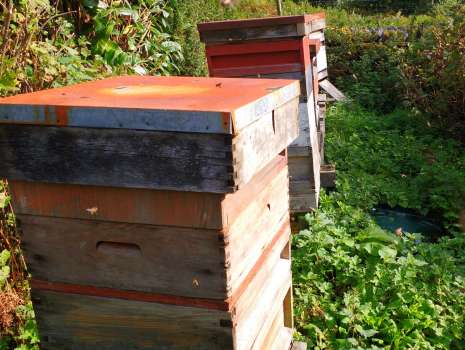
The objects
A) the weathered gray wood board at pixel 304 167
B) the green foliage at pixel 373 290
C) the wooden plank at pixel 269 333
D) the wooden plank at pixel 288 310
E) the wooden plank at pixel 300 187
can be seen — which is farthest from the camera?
the wooden plank at pixel 300 187

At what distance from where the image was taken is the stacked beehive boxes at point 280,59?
155 inches

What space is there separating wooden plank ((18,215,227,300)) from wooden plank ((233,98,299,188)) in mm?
229

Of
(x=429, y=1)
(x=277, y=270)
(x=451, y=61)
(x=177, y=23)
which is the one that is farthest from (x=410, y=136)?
(x=429, y=1)

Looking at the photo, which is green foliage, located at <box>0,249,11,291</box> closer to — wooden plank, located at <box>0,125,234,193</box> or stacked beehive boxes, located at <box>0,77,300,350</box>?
stacked beehive boxes, located at <box>0,77,300,350</box>

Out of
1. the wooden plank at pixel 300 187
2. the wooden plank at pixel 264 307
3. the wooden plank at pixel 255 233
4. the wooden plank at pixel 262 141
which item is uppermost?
the wooden plank at pixel 262 141

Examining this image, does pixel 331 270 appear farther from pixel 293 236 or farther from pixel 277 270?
pixel 277 270

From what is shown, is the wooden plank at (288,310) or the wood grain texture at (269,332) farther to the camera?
the wooden plank at (288,310)

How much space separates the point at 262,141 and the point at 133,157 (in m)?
0.43

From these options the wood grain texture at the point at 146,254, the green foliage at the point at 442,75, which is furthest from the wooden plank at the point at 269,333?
the green foliage at the point at 442,75

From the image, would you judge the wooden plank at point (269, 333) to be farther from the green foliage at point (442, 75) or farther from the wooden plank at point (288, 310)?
the green foliage at point (442, 75)

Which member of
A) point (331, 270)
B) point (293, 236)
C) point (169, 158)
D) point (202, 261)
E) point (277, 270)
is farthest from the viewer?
point (293, 236)

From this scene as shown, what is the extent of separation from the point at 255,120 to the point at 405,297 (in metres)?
2.01

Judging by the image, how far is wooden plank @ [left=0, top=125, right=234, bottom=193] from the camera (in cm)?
161

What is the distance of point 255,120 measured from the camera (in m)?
1.74
